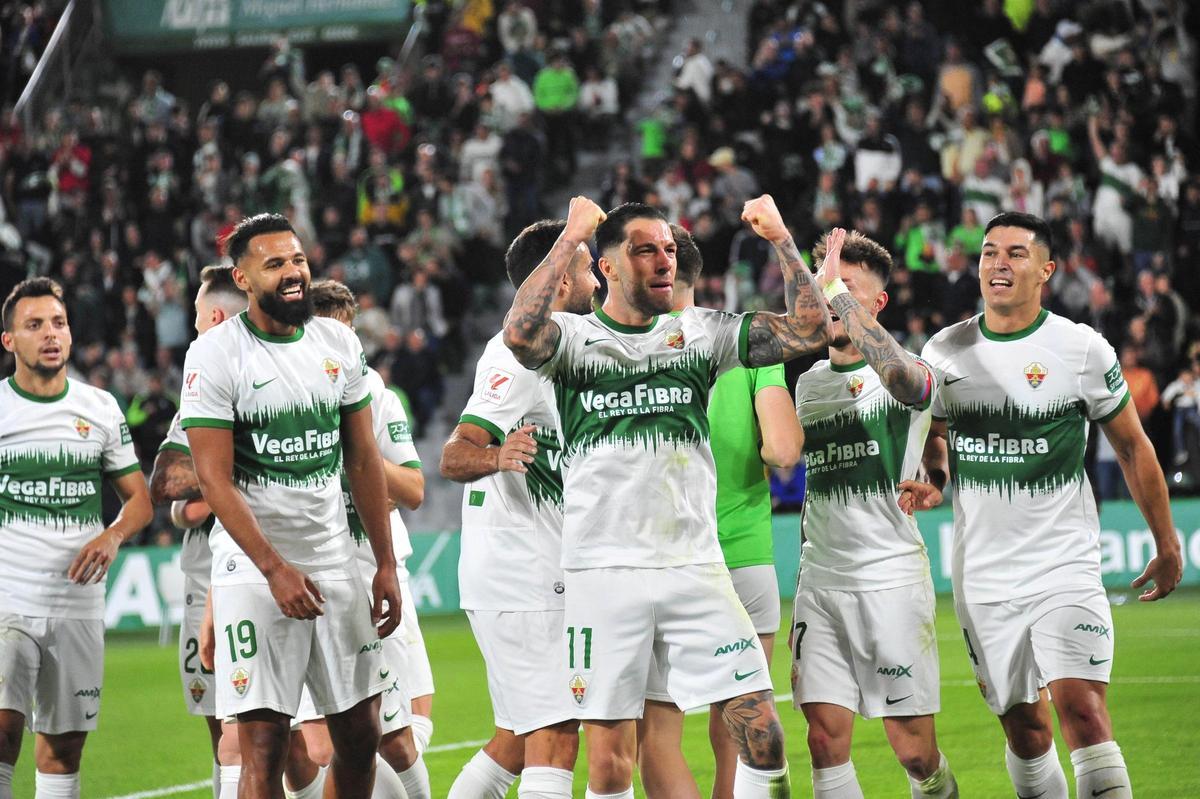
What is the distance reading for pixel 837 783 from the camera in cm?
612

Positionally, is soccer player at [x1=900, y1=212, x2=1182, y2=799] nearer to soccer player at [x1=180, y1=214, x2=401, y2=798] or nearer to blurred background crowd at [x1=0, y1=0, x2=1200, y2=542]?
soccer player at [x1=180, y1=214, x2=401, y2=798]

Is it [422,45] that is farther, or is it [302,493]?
[422,45]

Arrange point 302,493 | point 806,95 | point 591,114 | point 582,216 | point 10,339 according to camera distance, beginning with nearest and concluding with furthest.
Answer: point 582,216
point 302,493
point 10,339
point 806,95
point 591,114

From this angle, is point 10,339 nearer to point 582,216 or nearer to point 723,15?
point 582,216

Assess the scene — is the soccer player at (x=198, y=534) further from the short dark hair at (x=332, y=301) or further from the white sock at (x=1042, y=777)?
the white sock at (x=1042, y=777)

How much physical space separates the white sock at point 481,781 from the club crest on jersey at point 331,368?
163 centimetres

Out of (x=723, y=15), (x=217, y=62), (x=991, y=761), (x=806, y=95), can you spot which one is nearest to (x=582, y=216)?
(x=991, y=761)

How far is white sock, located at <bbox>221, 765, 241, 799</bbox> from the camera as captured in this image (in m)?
6.42

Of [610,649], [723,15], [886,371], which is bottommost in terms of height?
[610,649]

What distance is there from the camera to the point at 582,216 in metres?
5.54

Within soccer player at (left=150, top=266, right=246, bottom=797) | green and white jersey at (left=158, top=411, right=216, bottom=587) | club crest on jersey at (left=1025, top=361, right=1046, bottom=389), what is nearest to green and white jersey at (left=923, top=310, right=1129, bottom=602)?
club crest on jersey at (left=1025, top=361, right=1046, bottom=389)

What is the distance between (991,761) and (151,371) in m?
14.7

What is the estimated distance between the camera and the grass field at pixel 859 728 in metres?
8.84

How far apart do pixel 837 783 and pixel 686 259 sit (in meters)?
2.15
